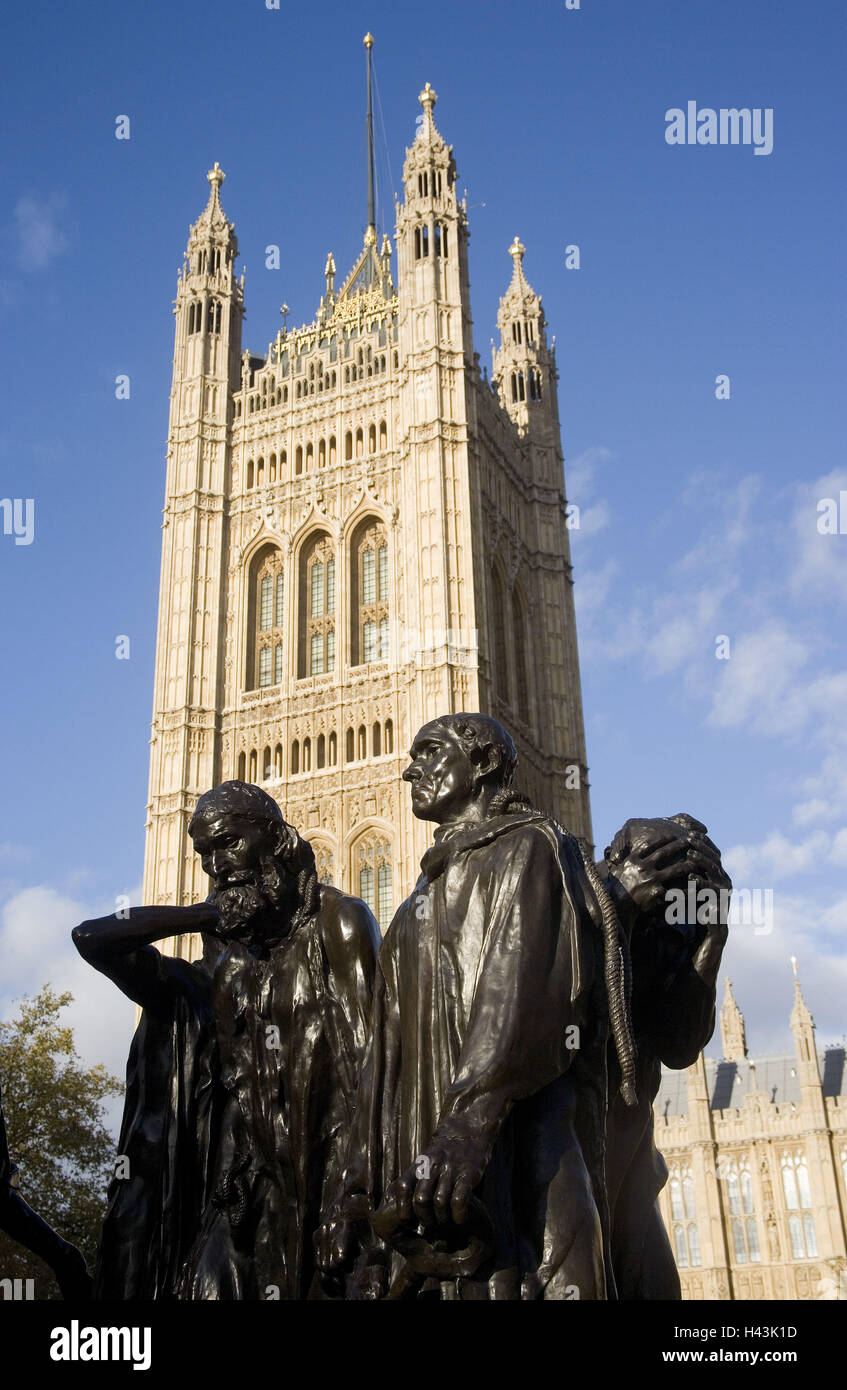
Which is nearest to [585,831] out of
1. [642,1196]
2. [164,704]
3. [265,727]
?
[265,727]

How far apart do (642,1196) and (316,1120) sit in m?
0.99

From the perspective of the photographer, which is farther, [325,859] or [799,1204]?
[799,1204]

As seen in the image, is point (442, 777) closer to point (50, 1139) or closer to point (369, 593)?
point (50, 1139)

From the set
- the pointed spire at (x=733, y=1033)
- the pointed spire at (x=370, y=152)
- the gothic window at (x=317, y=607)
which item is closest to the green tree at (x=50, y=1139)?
the gothic window at (x=317, y=607)

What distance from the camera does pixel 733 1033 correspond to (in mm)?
42094

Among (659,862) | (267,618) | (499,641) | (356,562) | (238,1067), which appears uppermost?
(356,562)

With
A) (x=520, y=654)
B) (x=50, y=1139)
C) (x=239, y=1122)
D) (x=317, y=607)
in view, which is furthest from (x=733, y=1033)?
(x=239, y=1122)

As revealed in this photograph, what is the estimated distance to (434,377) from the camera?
119ft

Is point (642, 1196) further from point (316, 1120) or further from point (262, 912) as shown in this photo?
point (262, 912)

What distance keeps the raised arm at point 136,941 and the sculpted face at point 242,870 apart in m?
0.07

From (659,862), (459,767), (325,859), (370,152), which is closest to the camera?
(459,767)

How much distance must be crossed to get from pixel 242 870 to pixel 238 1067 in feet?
1.94

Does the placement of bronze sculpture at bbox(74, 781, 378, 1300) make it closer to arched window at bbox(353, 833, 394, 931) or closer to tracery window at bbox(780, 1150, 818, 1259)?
arched window at bbox(353, 833, 394, 931)

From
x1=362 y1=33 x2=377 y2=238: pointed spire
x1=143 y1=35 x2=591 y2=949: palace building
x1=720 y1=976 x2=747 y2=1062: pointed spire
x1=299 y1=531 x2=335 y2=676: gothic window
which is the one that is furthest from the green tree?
x1=362 y1=33 x2=377 y2=238: pointed spire
